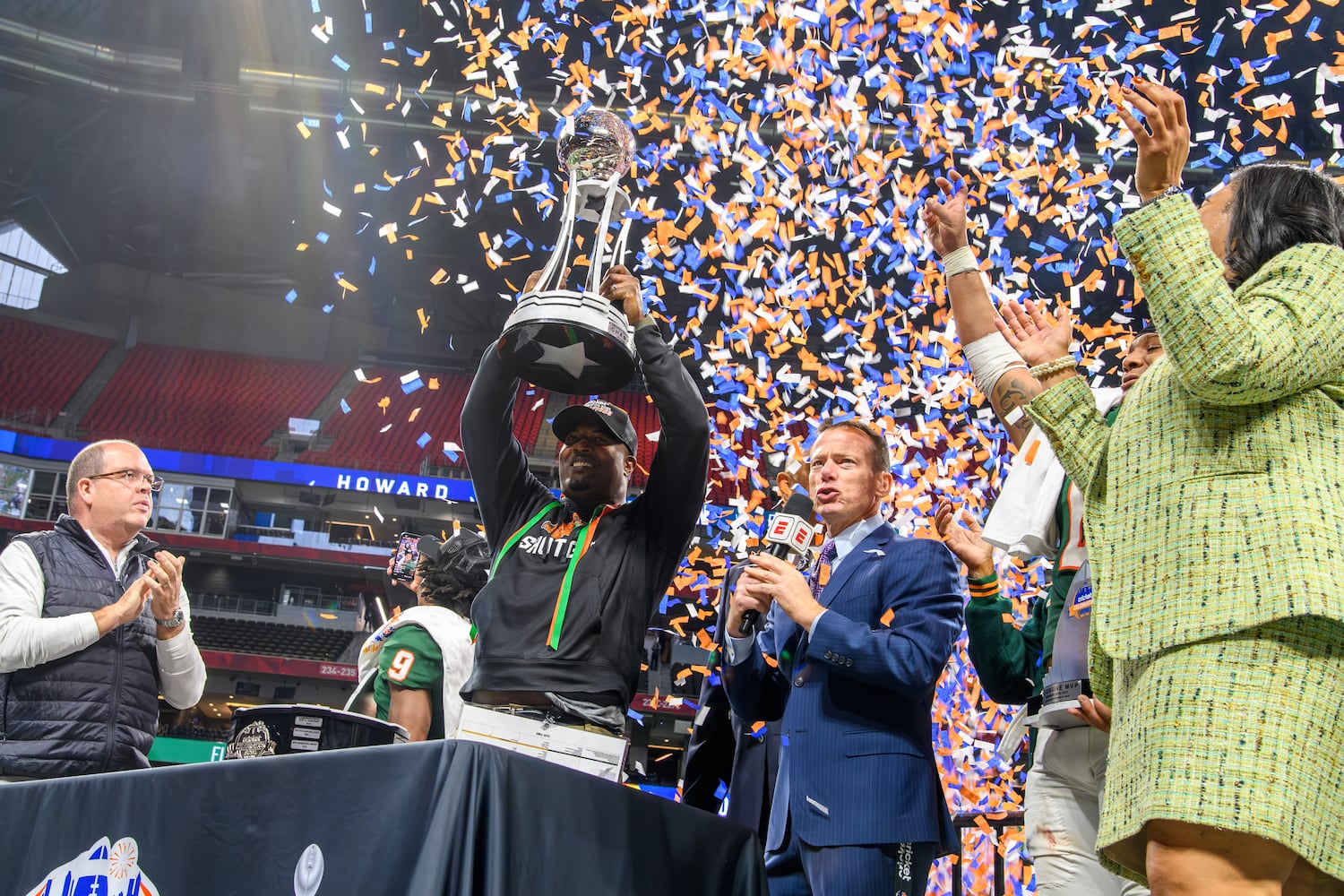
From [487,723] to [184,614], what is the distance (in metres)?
1.58

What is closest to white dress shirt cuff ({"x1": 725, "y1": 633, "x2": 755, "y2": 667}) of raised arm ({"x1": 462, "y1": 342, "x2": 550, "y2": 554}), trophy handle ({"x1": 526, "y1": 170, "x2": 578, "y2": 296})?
raised arm ({"x1": 462, "y1": 342, "x2": 550, "y2": 554})

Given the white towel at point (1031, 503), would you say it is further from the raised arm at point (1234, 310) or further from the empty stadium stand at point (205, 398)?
the empty stadium stand at point (205, 398)

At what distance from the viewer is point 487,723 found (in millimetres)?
2023

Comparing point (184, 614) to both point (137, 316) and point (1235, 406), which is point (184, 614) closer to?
point (1235, 406)

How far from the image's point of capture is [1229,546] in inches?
49.6

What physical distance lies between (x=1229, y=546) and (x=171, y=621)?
2.70m

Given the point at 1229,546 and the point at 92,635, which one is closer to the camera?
the point at 1229,546

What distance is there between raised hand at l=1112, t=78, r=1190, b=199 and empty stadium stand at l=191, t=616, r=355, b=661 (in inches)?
734

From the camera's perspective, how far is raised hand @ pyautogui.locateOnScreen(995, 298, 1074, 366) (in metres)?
1.68

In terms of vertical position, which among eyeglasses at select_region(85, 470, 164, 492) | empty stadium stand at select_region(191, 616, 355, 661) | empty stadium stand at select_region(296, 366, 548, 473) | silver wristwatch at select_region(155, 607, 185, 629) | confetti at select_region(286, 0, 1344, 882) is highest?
empty stadium stand at select_region(296, 366, 548, 473)

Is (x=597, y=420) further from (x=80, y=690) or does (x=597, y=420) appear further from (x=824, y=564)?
(x=80, y=690)

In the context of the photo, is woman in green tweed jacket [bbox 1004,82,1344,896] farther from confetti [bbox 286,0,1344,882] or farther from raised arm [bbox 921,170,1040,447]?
confetti [bbox 286,0,1344,882]

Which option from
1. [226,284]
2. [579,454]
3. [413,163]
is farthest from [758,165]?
[226,284]

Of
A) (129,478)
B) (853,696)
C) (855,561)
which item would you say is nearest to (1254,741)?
(853,696)
